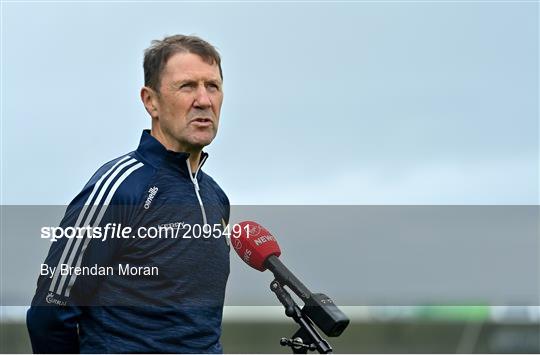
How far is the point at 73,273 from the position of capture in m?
3.98

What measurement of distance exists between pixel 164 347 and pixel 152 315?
158mm

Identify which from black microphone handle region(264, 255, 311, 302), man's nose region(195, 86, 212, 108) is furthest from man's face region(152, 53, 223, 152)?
black microphone handle region(264, 255, 311, 302)

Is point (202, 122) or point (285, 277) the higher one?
point (202, 122)

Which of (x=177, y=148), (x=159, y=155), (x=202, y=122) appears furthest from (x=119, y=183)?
(x=202, y=122)

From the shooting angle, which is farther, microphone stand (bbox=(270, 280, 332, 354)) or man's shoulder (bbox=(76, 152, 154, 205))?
man's shoulder (bbox=(76, 152, 154, 205))

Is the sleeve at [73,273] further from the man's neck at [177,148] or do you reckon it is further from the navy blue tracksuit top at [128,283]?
the man's neck at [177,148]

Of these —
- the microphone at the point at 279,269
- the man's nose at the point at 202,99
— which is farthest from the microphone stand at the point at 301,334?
the man's nose at the point at 202,99

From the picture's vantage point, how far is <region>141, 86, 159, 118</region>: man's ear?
14.5 ft

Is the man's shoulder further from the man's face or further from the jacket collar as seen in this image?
the man's face

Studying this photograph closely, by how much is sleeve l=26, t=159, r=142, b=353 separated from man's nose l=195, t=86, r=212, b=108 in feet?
1.93

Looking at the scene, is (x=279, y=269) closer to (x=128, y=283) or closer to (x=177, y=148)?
(x=128, y=283)

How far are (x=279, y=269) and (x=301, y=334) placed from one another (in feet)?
1.14

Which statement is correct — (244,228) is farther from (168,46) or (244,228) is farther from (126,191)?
(168,46)

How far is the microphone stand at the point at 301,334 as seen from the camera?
3.84m
